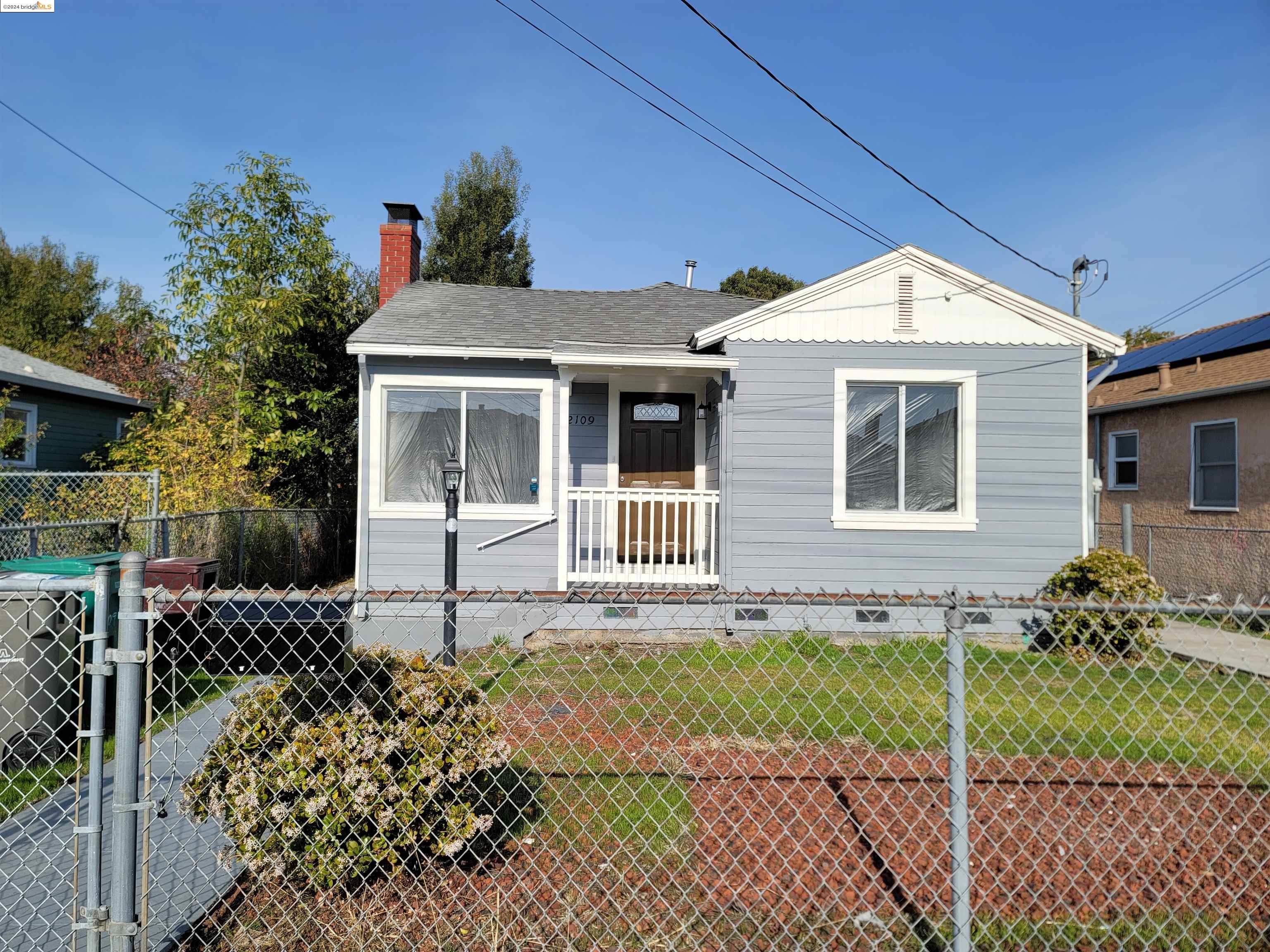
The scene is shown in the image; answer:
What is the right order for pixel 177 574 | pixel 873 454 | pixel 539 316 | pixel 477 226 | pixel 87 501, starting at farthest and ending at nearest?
1. pixel 477 226
2. pixel 539 316
3. pixel 87 501
4. pixel 873 454
5. pixel 177 574

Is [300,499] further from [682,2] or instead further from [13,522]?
[682,2]

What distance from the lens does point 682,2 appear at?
6.65 metres

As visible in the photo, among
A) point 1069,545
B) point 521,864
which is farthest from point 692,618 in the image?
point 521,864

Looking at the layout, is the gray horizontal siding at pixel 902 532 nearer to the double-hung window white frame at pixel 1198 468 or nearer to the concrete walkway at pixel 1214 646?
the concrete walkway at pixel 1214 646

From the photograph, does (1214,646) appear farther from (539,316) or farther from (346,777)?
(346,777)

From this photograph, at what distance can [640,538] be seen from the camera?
8.68 meters

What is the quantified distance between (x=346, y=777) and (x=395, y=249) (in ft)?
36.0

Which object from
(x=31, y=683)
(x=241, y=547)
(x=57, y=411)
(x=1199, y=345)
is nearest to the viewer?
(x=31, y=683)

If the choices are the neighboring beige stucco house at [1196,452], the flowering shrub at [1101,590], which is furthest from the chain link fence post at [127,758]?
the neighboring beige stucco house at [1196,452]

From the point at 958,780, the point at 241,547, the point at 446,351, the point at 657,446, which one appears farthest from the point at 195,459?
the point at 958,780

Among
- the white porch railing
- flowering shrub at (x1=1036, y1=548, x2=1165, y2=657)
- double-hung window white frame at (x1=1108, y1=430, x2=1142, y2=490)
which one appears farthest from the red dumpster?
double-hung window white frame at (x1=1108, y1=430, x2=1142, y2=490)

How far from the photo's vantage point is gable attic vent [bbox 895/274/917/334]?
888cm

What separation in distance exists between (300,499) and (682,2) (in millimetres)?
10476

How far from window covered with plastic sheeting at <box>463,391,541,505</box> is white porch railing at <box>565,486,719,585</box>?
677 mm
